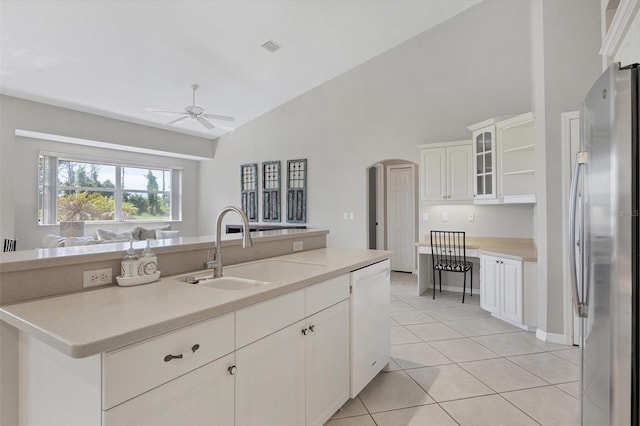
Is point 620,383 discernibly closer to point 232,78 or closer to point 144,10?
point 144,10

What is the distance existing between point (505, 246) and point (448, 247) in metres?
0.69

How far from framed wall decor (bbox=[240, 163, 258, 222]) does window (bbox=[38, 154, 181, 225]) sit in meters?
1.80

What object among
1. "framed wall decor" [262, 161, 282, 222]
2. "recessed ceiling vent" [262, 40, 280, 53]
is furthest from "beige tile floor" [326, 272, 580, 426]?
"recessed ceiling vent" [262, 40, 280, 53]

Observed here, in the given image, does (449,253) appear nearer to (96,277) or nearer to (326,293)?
(326,293)

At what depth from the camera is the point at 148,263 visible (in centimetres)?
151

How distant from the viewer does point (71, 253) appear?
54.6 inches

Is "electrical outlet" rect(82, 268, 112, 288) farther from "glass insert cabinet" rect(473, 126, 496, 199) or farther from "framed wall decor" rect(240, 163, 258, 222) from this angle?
"framed wall decor" rect(240, 163, 258, 222)

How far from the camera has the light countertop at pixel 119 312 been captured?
0.85 meters

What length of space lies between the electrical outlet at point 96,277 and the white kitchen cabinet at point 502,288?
3494 millimetres

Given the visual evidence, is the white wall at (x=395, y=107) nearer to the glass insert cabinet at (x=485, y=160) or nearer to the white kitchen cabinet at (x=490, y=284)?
the glass insert cabinet at (x=485, y=160)

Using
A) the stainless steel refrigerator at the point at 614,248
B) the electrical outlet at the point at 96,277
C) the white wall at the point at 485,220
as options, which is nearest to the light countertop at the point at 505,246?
the white wall at the point at 485,220

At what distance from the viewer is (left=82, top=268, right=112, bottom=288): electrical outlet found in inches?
54.2

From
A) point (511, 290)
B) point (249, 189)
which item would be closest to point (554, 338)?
point (511, 290)

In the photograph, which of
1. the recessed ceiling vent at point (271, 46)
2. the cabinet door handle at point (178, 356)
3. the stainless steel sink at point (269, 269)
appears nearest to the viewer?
the cabinet door handle at point (178, 356)
